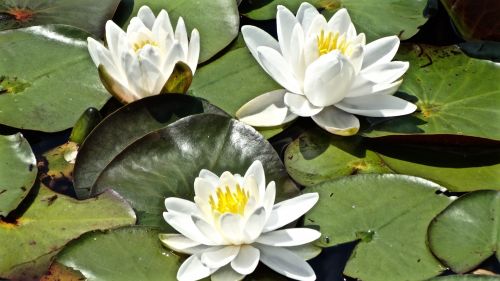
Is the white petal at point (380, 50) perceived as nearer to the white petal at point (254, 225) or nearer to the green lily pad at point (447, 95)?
the green lily pad at point (447, 95)

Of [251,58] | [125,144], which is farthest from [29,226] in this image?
[251,58]

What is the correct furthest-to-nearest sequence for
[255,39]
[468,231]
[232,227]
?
[255,39], [468,231], [232,227]

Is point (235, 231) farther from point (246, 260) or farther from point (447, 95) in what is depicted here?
point (447, 95)

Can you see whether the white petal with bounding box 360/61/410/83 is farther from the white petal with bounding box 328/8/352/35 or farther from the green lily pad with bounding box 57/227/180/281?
the green lily pad with bounding box 57/227/180/281

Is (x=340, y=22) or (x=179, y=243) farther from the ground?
(x=340, y=22)

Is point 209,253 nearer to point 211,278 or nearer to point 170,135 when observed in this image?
point 211,278

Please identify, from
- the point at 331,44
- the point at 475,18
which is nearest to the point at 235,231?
the point at 331,44
